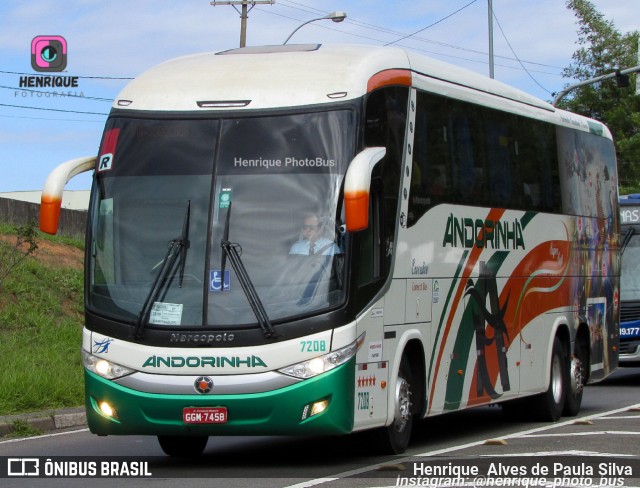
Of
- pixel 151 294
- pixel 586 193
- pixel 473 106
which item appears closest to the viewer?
pixel 151 294

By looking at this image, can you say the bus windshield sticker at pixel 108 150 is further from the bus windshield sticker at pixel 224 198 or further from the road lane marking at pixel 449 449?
the road lane marking at pixel 449 449

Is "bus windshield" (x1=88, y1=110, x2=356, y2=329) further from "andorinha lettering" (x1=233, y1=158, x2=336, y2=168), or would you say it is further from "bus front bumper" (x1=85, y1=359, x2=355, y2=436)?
"bus front bumper" (x1=85, y1=359, x2=355, y2=436)

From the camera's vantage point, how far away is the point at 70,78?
38844mm

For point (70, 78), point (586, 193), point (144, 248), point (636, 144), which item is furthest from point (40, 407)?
point (636, 144)

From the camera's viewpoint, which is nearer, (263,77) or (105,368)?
(105,368)

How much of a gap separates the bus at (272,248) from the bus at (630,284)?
34.0ft

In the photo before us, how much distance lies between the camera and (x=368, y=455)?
40.6ft

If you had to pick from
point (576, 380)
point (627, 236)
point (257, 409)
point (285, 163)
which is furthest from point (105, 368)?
point (627, 236)

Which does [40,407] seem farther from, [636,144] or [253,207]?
[636,144]

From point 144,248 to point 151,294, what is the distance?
16.4 inches

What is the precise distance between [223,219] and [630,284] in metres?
13.9

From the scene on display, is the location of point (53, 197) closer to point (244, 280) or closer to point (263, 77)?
point (244, 280)

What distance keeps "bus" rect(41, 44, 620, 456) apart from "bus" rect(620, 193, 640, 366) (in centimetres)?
1035

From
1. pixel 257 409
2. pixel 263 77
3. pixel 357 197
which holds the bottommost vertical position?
pixel 257 409
